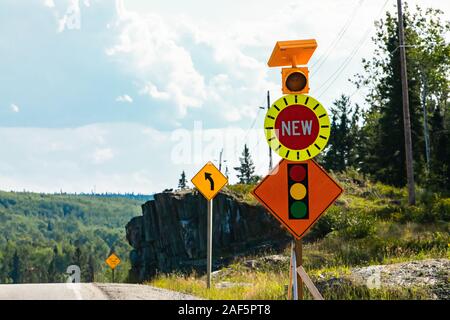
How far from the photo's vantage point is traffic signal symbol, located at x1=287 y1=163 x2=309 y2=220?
7887mm

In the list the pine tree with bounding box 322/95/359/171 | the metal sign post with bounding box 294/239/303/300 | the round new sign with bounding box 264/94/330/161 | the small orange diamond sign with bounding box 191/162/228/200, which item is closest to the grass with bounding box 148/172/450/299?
the small orange diamond sign with bounding box 191/162/228/200

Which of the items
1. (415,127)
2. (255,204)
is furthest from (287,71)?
(415,127)

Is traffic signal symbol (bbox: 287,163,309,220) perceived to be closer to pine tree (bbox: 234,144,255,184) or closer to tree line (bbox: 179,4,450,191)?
tree line (bbox: 179,4,450,191)

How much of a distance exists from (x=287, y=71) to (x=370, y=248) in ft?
53.6

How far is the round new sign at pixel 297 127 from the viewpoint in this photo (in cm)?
773

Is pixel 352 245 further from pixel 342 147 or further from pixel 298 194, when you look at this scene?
pixel 342 147

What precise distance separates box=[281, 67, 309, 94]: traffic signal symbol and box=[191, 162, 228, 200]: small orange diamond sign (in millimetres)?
8108

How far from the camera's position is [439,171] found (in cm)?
3934

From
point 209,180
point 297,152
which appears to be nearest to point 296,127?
point 297,152

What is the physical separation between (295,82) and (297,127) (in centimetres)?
61

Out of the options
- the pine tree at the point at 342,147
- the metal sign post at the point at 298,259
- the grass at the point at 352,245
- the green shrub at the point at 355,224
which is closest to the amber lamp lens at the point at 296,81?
the metal sign post at the point at 298,259

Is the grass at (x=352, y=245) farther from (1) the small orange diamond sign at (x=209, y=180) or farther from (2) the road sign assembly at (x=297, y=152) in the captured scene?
(2) the road sign assembly at (x=297, y=152)

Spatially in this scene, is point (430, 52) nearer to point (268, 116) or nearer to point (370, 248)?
point (370, 248)

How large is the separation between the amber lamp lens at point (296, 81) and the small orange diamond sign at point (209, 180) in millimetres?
8136
